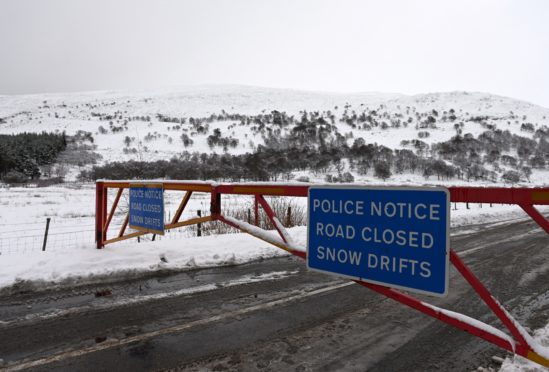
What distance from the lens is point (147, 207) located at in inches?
259

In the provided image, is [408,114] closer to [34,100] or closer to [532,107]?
[532,107]

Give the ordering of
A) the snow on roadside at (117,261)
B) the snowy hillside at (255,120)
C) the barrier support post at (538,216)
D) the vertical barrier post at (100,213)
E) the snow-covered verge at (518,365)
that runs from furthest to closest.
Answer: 1. the snowy hillside at (255,120)
2. the vertical barrier post at (100,213)
3. the snow on roadside at (117,261)
4. the snow-covered verge at (518,365)
5. the barrier support post at (538,216)

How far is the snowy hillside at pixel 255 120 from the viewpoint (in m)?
69.6

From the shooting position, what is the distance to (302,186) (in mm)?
3875

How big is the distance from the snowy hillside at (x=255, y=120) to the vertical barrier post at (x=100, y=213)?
49.6m

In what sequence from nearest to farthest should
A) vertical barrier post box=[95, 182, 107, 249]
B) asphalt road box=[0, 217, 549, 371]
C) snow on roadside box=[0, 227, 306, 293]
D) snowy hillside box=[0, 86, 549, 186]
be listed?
asphalt road box=[0, 217, 549, 371] < snow on roadside box=[0, 227, 306, 293] < vertical barrier post box=[95, 182, 107, 249] < snowy hillside box=[0, 86, 549, 186]

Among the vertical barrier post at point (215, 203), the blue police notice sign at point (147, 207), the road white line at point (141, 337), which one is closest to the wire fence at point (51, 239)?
the blue police notice sign at point (147, 207)

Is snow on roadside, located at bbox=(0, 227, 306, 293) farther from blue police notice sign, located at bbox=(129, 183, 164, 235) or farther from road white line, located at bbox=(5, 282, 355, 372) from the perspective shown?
road white line, located at bbox=(5, 282, 355, 372)

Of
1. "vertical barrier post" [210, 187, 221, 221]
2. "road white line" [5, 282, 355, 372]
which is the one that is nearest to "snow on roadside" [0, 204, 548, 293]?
"vertical barrier post" [210, 187, 221, 221]

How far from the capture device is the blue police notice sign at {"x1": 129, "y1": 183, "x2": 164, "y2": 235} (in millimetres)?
6309

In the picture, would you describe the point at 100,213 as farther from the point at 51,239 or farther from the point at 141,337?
the point at 51,239

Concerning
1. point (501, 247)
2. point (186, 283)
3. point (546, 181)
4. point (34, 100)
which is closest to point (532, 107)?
point (546, 181)

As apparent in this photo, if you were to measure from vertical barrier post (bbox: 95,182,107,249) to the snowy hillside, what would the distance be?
4963cm

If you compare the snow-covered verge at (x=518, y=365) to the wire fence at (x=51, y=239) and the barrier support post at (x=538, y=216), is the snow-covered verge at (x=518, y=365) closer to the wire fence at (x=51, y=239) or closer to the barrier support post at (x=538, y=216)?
the barrier support post at (x=538, y=216)
